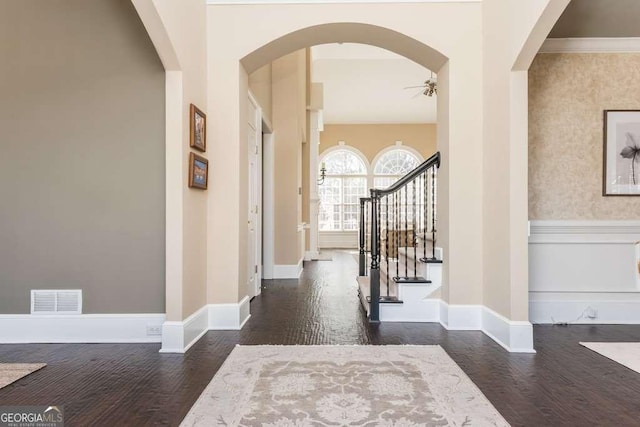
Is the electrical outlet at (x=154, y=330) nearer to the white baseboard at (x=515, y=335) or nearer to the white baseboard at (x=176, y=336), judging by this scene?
the white baseboard at (x=176, y=336)

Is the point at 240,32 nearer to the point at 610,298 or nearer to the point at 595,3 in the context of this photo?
the point at 595,3

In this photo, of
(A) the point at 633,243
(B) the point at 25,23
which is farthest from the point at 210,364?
(A) the point at 633,243

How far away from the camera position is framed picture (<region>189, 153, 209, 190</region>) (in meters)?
2.94

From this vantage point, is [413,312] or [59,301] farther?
[413,312]

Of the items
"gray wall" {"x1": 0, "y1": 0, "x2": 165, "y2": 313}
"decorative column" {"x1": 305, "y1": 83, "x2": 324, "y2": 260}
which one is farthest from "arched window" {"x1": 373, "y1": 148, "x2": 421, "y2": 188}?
"gray wall" {"x1": 0, "y1": 0, "x2": 165, "y2": 313}

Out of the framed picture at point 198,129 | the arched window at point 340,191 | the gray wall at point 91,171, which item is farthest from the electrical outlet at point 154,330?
the arched window at point 340,191

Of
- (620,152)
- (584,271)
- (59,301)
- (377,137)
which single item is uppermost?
(377,137)

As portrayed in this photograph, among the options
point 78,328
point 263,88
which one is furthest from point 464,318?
point 263,88

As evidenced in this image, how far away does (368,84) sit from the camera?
10875mm

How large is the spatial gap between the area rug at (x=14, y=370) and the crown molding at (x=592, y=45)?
4.67 metres

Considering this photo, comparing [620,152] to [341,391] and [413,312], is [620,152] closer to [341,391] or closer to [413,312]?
[413,312]

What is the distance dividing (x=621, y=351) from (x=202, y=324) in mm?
3128

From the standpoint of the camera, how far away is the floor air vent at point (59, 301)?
3.00m

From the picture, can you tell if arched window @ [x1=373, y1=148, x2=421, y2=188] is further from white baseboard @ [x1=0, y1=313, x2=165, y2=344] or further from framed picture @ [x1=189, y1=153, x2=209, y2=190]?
white baseboard @ [x1=0, y1=313, x2=165, y2=344]
